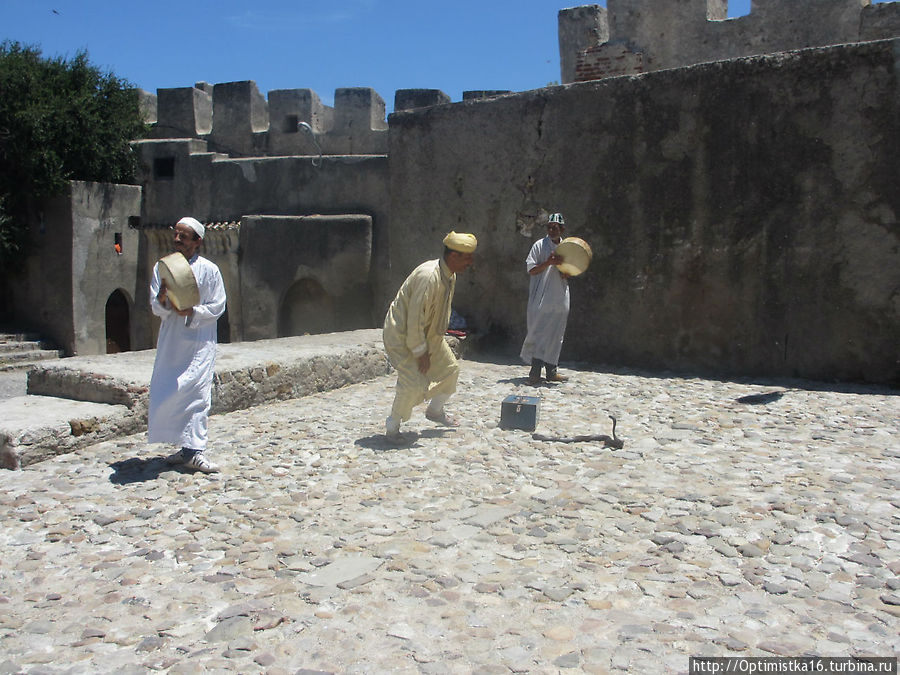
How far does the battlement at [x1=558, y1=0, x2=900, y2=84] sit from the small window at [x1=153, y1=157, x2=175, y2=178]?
9.37 metres

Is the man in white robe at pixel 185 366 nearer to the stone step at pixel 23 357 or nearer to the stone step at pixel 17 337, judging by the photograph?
the stone step at pixel 23 357

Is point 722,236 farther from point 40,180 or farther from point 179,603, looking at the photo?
point 40,180

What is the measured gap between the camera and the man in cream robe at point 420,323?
5.15 meters

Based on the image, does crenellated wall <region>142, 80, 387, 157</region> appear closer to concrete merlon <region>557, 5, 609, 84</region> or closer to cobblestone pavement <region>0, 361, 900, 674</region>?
concrete merlon <region>557, 5, 609, 84</region>

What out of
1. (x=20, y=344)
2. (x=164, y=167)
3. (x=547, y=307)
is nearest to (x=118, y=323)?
(x=20, y=344)

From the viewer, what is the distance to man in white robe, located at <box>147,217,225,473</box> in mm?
4621

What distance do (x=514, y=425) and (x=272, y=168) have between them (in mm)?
11576

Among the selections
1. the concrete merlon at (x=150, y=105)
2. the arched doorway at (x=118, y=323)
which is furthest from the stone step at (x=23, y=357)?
the concrete merlon at (x=150, y=105)

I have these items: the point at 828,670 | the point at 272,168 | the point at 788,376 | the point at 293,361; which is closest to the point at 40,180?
the point at 272,168

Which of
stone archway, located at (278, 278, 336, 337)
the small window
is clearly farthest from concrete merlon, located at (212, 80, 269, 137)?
stone archway, located at (278, 278, 336, 337)

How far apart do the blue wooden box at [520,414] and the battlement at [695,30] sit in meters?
5.61

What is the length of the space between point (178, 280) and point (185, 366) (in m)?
0.55

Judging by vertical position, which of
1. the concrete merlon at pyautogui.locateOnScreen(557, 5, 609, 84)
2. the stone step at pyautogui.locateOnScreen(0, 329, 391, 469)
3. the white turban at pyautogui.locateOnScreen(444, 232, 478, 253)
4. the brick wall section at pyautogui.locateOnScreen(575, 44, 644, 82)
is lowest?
the stone step at pyautogui.locateOnScreen(0, 329, 391, 469)

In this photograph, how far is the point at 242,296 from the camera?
1503cm
